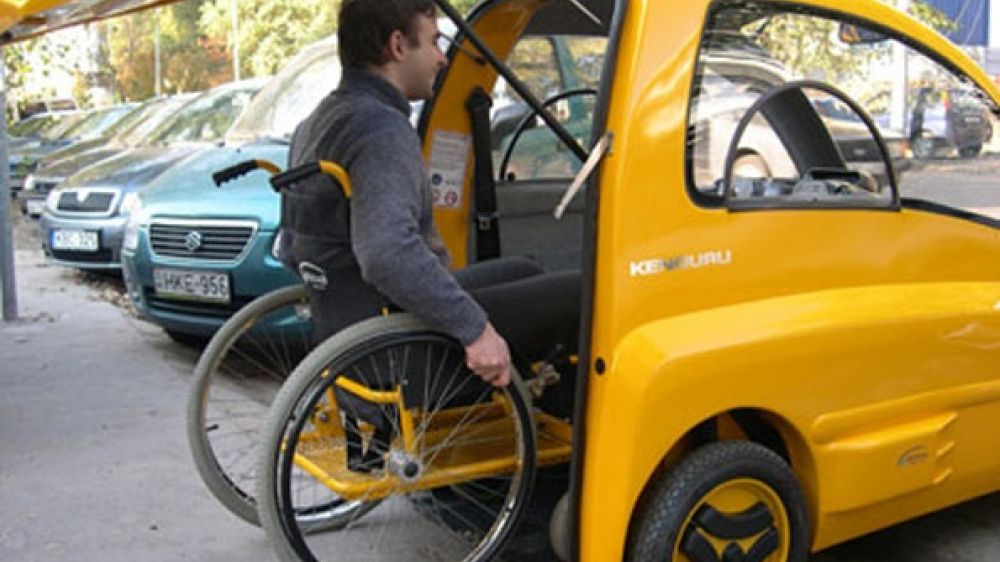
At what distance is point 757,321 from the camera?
2734mm

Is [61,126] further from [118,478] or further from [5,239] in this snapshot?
[118,478]

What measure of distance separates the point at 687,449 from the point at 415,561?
103cm

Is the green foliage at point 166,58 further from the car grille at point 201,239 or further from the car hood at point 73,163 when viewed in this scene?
the car grille at point 201,239

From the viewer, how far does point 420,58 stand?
2.90 meters

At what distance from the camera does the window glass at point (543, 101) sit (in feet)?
13.6

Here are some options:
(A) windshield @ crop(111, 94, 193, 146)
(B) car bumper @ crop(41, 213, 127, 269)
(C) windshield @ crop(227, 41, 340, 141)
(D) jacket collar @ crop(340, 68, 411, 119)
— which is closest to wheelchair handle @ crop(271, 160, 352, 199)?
(D) jacket collar @ crop(340, 68, 411, 119)

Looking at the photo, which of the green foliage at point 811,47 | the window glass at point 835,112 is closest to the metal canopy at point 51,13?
the window glass at point 835,112

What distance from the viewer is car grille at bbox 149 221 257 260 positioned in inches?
221

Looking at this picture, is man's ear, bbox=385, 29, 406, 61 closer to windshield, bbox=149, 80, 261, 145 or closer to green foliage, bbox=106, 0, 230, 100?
windshield, bbox=149, 80, 261, 145

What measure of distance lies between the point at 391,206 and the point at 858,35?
1534mm

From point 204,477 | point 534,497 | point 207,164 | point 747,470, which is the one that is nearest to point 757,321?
point 747,470

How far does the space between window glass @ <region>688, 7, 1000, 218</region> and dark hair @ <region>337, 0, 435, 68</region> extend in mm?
→ 788

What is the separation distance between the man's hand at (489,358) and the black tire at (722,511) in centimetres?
50

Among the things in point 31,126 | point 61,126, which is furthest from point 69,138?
point 31,126
